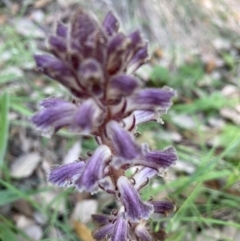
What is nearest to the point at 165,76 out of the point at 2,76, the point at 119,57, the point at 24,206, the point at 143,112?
the point at 2,76

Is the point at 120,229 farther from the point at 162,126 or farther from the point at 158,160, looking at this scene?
the point at 162,126

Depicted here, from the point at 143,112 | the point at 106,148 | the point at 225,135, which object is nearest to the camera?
the point at 106,148

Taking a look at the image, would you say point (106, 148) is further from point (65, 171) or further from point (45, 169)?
point (45, 169)

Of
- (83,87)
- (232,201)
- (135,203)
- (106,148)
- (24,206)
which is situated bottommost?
(24,206)

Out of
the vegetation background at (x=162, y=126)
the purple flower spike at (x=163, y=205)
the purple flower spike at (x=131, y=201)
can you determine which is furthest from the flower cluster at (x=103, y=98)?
the vegetation background at (x=162, y=126)

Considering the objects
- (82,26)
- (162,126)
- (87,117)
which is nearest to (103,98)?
(87,117)

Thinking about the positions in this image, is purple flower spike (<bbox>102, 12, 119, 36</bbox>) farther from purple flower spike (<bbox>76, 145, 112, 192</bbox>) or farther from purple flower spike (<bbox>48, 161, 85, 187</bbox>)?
purple flower spike (<bbox>48, 161, 85, 187</bbox>)
